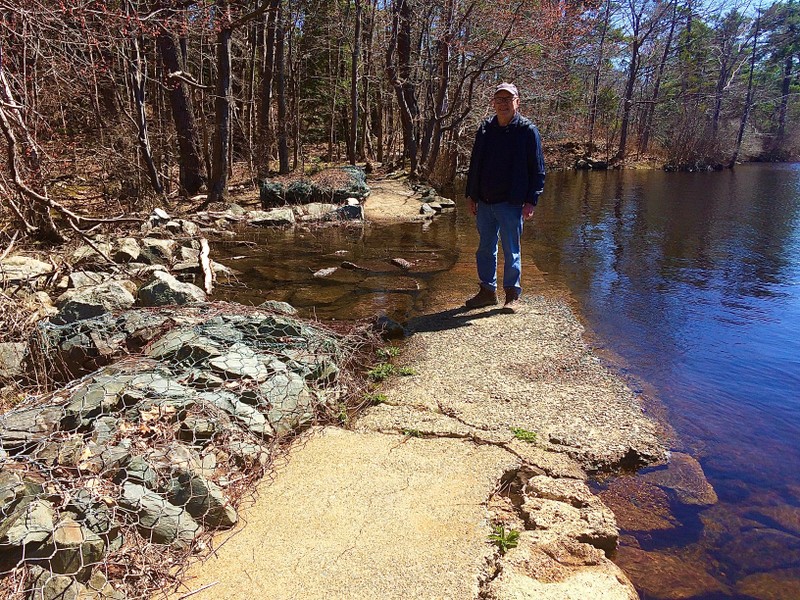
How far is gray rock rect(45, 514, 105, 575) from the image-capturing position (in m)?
1.99

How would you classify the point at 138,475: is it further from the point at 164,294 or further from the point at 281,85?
the point at 281,85

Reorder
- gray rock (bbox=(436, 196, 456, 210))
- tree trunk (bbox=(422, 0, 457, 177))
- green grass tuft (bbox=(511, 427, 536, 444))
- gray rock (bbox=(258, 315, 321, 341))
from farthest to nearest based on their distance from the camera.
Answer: tree trunk (bbox=(422, 0, 457, 177)), gray rock (bbox=(436, 196, 456, 210)), gray rock (bbox=(258, 315, 321, 341)), green grass tuft (bbox=(511, 427, 536, 444))

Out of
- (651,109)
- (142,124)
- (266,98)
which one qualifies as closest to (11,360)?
(142,124)

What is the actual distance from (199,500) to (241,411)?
0.70 m

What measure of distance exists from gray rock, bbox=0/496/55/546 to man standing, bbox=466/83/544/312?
394 cm

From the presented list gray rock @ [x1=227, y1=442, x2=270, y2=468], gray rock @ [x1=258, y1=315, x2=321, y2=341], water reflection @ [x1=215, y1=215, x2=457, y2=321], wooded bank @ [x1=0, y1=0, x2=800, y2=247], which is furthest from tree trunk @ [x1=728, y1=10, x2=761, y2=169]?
gray rock @ [x1=227, y1=442, x2=270, y2=468]

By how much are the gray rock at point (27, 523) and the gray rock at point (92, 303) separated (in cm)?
286

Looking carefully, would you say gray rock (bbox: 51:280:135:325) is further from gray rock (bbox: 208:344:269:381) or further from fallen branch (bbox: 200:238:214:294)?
gray rock (bbox: 208:344:269:381)

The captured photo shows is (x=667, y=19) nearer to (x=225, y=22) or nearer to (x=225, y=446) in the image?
(x=225, y=22)

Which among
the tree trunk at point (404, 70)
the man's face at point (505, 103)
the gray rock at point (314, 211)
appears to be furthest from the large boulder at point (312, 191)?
the man's face at point (505, 103)

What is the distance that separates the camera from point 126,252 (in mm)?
7410

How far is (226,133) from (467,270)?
714cm

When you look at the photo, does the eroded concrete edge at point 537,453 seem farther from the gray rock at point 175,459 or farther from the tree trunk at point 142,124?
the tree trunk at point 142,124

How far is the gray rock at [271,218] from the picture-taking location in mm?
10812
